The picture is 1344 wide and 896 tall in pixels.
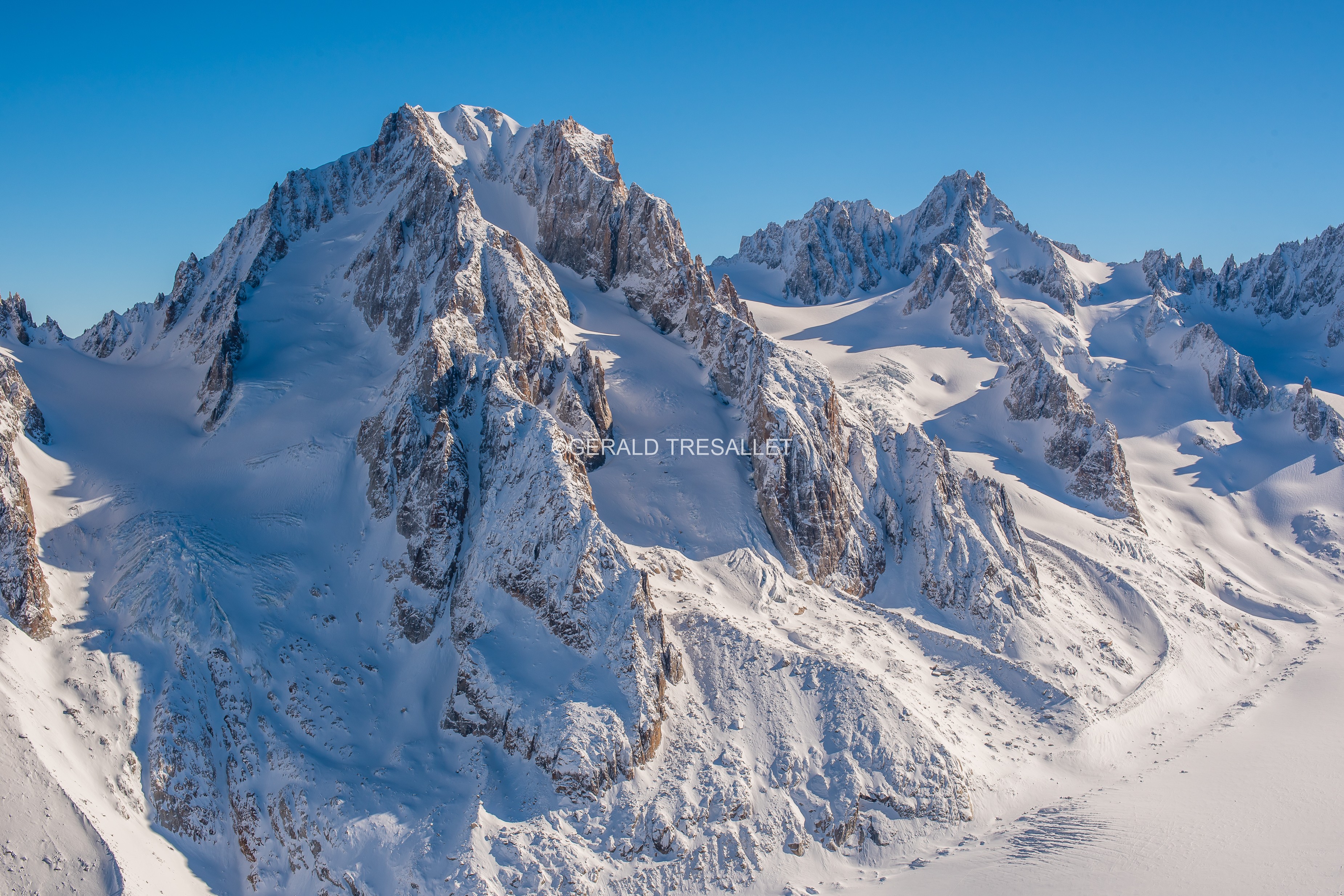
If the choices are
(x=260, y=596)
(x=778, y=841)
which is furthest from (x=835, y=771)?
(x=260, y=596)

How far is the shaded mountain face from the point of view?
45344 millimetres

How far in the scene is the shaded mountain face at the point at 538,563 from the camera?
45.3 metres

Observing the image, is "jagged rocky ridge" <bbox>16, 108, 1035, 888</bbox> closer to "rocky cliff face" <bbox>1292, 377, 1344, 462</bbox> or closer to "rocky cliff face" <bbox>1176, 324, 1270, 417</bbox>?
"rocky cliff face" <bbox>1292, 377, 1344, 462</bbox>

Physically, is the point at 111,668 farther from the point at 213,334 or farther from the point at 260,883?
the point at 213,334

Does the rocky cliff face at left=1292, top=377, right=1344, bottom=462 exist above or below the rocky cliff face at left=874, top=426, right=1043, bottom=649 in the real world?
above

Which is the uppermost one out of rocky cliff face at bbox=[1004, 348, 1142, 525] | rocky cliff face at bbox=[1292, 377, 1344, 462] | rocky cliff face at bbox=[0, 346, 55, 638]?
rocky cliff face at bbox=[1292, 377, 1344, 462]

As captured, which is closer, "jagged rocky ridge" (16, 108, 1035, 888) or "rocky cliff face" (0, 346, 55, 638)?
"jagged rocky ridge" (16, 108, 1035, 888)

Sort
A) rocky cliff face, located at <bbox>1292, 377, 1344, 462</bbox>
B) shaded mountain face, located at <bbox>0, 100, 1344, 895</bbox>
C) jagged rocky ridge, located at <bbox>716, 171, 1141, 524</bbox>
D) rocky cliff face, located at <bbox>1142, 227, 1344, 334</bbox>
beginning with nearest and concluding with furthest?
shaded mountain face, located at <bbox>0, 100, 1344, 895</bbox> < jagged rocky ridge, located at <bbox>716, 171, 1141, 524</bbox> < rocky cliff face, located at <bbox>1292, 377, 1344, 462</bbox> < rocky cliff face, located at <bbox>1142, 227, 1344, 334</bbox>

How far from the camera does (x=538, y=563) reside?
54.1 metres

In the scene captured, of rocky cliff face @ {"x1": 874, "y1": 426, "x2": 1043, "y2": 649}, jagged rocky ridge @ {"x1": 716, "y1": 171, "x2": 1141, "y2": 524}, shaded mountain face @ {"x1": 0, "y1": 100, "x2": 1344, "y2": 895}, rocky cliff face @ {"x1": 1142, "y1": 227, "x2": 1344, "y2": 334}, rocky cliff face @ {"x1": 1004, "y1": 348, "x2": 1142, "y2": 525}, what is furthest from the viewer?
rocky cliff face @ {"x1": 1142, "y1": 227, "x2": 1344, "y2": 334}

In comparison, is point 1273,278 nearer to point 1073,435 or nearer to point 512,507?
point 1073,435

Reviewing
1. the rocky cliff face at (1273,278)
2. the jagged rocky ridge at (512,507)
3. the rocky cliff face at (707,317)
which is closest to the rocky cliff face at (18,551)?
the jagged rocky ridge at (512,507)

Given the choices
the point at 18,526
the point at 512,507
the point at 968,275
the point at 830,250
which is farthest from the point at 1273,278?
the point at 18,526

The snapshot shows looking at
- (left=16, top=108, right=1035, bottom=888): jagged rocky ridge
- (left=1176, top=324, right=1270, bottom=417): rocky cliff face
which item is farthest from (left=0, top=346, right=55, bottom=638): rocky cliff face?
(left=1176, top=324, right=1270, bottom=417): rocky cliff face
